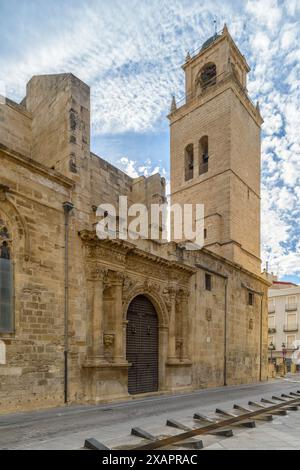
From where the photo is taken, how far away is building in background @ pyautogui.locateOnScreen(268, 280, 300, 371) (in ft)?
150

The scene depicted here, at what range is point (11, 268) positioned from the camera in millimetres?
9289

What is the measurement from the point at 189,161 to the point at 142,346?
16.3 metres

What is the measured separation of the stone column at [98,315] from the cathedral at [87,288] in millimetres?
29

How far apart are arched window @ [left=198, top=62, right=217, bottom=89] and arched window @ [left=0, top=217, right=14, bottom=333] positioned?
70.3 feet

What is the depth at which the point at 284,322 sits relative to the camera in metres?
46.9

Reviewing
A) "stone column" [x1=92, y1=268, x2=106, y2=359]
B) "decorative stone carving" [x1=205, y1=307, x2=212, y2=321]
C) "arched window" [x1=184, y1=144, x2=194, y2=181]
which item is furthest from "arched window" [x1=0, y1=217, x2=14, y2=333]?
"arched window" [x1=184, y1=144, x2=194, y2=181]

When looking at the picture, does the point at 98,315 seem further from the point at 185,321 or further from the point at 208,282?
the point at 208,282

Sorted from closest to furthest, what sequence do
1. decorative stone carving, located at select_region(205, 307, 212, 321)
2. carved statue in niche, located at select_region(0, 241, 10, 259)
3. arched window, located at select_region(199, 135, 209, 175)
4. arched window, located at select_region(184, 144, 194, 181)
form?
carved statue in niche, located at select_region(0, 241, 10, 259), decorative stone carving, located at select_region(205, 307, 212, 321), arched window, located at select_region(199, 135, 209, 175), arched window, located at select_region(184, 144, 194, 181)

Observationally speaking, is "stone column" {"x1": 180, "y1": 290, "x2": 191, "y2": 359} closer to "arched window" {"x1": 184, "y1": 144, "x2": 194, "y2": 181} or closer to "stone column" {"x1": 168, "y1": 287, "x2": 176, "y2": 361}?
"stone column" {"x1": 168, "y1": 287, "x2": 176, "y2": 361}

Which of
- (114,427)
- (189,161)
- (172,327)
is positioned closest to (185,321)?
(172,327)

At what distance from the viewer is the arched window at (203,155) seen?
25125 mm

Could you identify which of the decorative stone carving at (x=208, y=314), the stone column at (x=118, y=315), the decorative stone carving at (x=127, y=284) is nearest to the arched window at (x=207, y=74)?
the decorative stone carving at (x=208, y=314)
